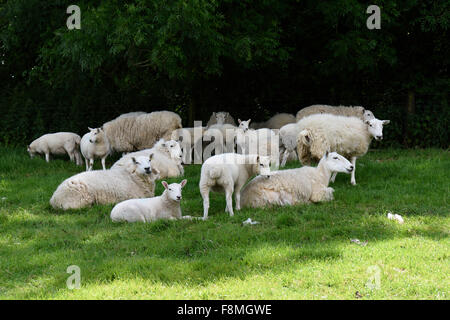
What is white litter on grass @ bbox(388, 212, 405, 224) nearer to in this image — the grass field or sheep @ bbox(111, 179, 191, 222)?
the grass field

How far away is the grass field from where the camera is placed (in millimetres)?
5332

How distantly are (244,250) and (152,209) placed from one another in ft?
7.51

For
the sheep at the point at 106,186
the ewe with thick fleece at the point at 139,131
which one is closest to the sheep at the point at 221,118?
the ewe with thick fleece at the point at 139,131

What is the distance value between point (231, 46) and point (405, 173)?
5.19m

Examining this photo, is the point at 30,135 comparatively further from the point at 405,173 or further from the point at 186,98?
the point at 405,173

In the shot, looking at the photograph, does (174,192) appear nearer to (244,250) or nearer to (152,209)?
(152,209)

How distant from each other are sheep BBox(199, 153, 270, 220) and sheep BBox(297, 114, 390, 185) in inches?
92.6

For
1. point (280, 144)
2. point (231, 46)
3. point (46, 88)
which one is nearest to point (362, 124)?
point (280, 144)

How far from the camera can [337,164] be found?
9344 millimetres

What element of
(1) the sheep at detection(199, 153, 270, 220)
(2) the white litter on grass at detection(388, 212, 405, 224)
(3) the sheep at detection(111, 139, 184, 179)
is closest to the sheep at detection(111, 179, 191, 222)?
(1) the sheep at detection(199, 153, 270, 220)

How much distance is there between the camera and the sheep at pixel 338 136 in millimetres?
10695

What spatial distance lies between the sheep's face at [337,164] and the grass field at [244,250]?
42 cm

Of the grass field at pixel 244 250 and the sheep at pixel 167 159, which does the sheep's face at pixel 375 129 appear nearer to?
the grass field at pixel 244 250

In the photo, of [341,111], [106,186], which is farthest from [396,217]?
[341,111]
